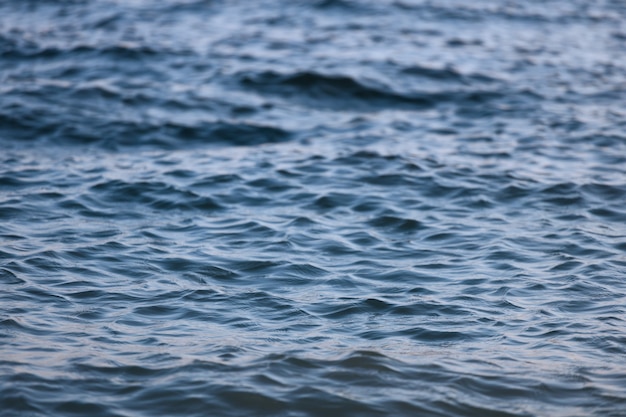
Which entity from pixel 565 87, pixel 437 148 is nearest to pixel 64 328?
pixel 437 148

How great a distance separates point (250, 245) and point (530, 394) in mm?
4067

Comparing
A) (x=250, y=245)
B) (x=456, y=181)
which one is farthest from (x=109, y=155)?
(x=456, y=181)

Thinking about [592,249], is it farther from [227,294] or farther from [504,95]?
[504,95]

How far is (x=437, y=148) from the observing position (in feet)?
46.0

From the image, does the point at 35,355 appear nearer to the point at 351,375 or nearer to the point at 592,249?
the point at 351,375

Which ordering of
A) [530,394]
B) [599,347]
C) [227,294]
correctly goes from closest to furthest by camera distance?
1. [530,394]
2. [599,347]
3. [227,294]

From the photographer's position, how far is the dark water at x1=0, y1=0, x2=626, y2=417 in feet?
23.8

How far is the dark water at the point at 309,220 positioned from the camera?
7.25 m

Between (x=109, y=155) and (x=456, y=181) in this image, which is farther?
(x=109, y=155)

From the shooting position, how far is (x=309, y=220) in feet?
36.2

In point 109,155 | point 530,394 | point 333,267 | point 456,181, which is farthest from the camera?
point 109,155

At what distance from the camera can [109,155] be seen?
1359cm

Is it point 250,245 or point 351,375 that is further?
point 250,245

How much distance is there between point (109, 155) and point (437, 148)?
506cm
